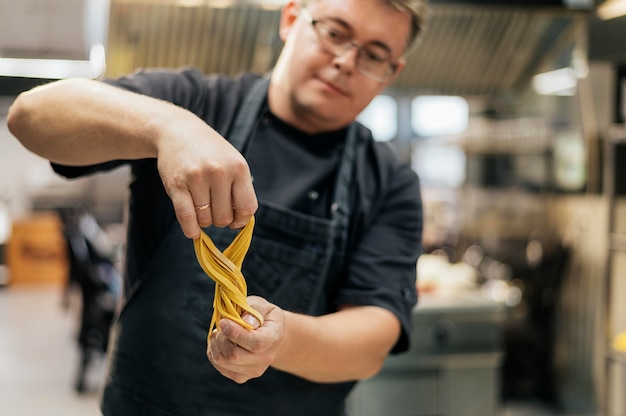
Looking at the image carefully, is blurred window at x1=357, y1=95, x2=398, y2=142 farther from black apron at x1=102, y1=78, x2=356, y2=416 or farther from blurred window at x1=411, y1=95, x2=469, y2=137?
black apron at x1=102, y1=78, x2=356, y2=416

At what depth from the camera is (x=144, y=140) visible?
1.02 m

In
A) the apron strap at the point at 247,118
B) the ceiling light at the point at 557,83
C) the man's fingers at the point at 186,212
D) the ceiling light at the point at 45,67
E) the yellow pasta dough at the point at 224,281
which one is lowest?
the yellow pasta dough at the point at 224,281

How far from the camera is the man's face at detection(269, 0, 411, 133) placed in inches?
53.2

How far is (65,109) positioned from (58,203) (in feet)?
39.6

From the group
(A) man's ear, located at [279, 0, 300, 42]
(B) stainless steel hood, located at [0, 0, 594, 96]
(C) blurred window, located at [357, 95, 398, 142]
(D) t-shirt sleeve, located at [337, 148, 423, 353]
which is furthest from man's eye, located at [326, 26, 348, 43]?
(C) blurred window, located at [357, 95, 398, 142]

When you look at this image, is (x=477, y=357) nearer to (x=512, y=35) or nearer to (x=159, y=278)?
(x=512, y=35)

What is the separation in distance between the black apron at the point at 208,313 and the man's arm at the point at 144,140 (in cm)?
29

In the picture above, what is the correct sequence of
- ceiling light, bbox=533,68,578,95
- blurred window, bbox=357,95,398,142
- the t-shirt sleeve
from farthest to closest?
blurred window, bbox=357,95,398,142 < ceiling light, bbox=533,68,578,95 < the t-shirt sleeve

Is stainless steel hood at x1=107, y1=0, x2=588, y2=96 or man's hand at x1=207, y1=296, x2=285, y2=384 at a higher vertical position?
stainless steel hood at x1=107, y1=0, x2=588, y2=96

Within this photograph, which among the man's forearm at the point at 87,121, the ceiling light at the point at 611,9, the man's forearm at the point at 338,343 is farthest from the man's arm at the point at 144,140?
the ceiling light at the point at 611,9

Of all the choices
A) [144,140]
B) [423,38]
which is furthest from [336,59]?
[423,38]

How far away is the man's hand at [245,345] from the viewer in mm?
912

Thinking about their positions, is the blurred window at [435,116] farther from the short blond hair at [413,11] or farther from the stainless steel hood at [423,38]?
the short blond hair at [413,11]

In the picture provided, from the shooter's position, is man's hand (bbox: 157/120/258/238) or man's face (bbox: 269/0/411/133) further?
man's face (bbox: 269/0/411/133)
